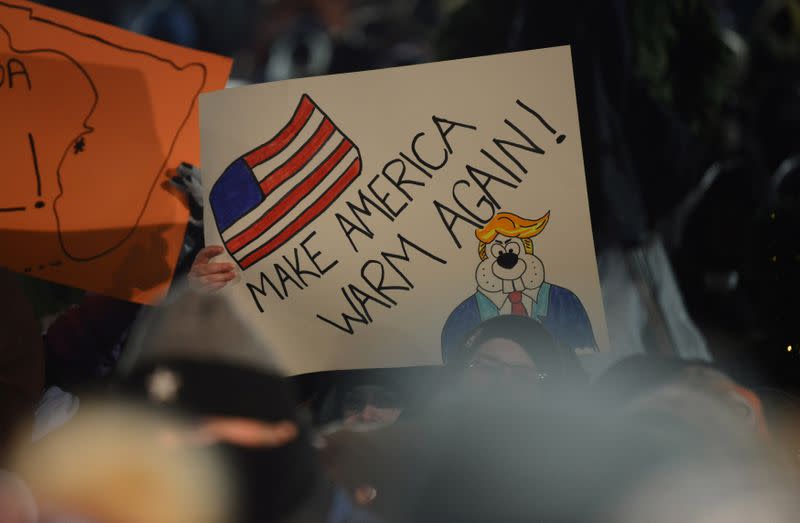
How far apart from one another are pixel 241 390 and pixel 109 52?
1.35ft

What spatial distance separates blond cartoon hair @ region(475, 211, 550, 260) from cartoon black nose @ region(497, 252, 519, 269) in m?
0.01

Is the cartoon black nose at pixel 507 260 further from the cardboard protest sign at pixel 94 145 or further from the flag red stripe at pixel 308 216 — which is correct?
the cardboard protest sign at pixel 94 145

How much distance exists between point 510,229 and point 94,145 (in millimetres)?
438

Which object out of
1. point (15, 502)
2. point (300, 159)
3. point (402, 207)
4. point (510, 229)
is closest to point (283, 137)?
point (300, 159)

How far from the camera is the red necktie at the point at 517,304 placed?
61 centimetres

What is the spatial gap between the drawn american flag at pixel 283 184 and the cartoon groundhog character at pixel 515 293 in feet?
0.49

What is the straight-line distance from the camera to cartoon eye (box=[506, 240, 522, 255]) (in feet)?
2.04

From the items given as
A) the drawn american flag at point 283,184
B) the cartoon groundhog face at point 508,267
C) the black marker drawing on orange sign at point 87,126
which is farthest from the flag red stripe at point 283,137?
the cartoon groundhog face at point 508,267

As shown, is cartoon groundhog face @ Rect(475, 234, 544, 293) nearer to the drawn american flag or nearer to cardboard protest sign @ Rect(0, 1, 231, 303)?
the drawn american flag

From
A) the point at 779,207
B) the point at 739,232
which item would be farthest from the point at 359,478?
the point at 739,232

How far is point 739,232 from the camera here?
2.77ft

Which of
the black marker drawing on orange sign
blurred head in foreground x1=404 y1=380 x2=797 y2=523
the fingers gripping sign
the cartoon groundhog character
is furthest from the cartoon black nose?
the black marker drawing on orange sign

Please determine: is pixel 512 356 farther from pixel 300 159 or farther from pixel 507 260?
pixel 300 159

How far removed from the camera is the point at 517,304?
61 centimetres
